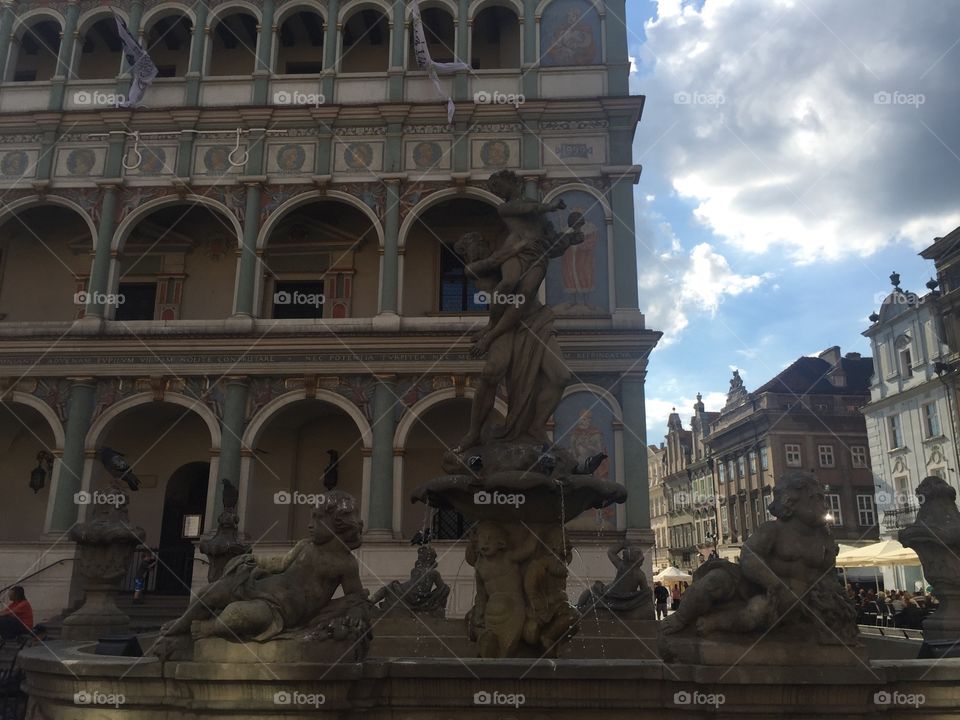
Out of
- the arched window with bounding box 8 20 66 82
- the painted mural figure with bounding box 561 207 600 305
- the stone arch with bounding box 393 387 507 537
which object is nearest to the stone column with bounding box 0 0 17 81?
the arched window with bounding box 8 20 66 82

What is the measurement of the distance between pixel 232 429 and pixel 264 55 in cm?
938

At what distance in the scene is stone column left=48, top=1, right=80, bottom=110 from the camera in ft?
64.5

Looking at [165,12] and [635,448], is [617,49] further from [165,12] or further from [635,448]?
[165,12]

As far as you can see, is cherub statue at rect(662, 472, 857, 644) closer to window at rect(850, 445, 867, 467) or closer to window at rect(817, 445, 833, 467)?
window at rect(817, 445, 833, 467)

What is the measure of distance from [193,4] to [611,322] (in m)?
13.4

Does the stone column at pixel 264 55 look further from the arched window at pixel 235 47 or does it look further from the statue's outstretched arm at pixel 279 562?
the statue's outstretched arm at pixel 279 562

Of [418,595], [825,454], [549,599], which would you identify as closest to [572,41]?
[418,595]

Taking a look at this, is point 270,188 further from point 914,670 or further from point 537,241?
point 914,670

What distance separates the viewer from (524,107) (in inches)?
738

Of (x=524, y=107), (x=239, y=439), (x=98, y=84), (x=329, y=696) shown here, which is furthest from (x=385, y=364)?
(x=329, y=696)

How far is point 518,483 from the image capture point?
561cm

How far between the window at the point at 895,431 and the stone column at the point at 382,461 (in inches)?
994

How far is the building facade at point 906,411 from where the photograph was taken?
99.6 ft

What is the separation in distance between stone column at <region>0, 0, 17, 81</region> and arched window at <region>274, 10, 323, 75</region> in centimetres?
659
